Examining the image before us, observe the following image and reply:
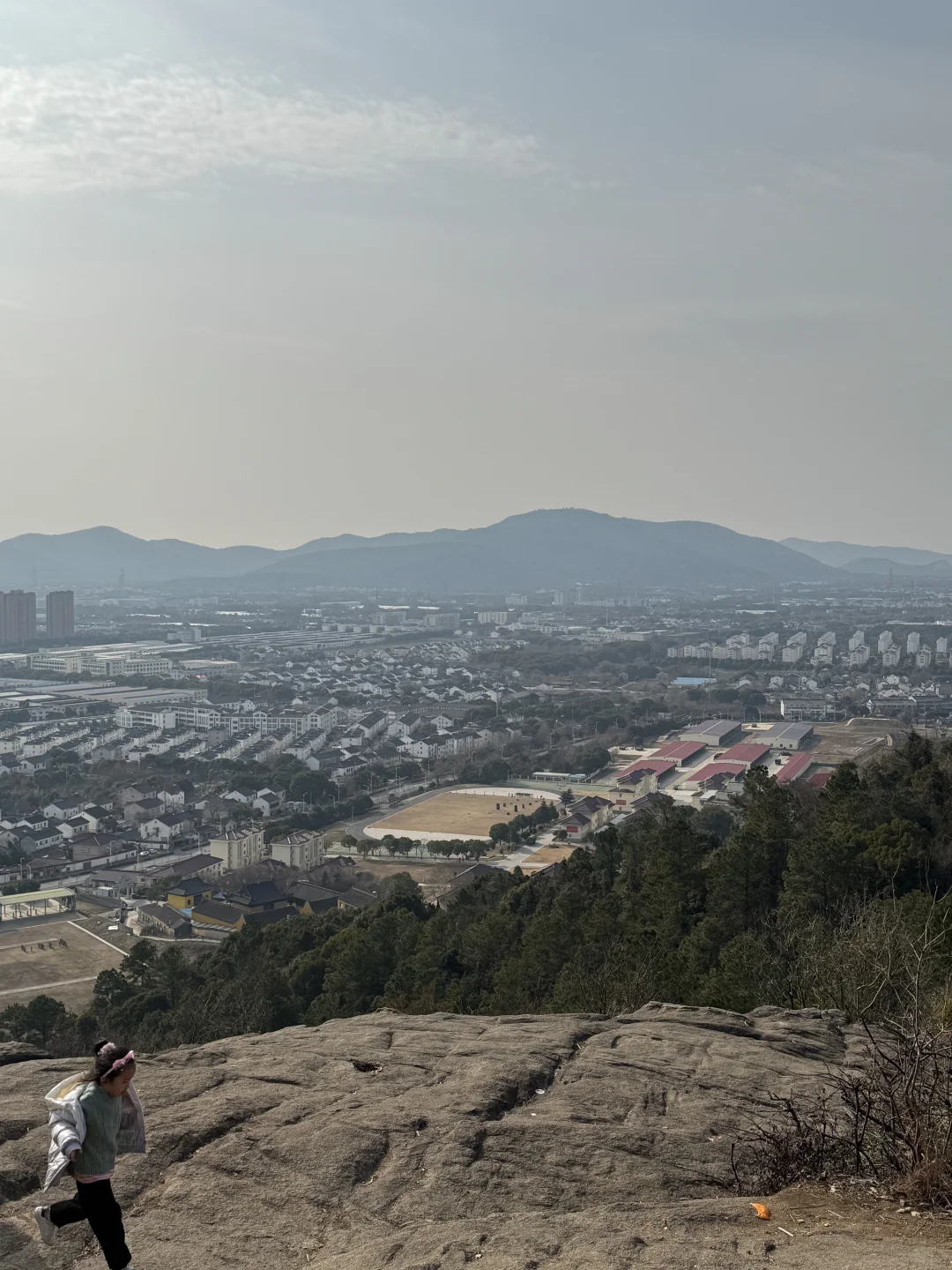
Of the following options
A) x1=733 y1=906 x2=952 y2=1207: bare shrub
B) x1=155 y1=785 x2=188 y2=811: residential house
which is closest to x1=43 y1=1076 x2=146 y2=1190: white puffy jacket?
x1=733 y1=906 x2=952 y2=1207: bare shrub

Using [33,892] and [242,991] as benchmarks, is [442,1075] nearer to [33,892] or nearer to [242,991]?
[242,991]

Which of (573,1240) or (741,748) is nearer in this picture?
(573,1240)

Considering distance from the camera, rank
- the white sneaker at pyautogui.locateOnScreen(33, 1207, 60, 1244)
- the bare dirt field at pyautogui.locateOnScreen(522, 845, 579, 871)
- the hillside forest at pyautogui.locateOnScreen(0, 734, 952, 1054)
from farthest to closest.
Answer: the bare dirt field at pyautogui.locateOnScreen(522, 845, 579, 871) → the hillside forest at pyautogui.locateOnScreen(0, 734, 952, 1054) → the white sneaker at pyautogui.locateOnScreen(33, 1207, 60, 1244)

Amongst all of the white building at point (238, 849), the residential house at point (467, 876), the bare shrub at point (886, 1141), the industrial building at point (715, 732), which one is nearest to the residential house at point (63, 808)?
the white building at point (238, 849)

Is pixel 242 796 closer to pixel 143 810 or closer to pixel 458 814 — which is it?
pixel 143 810

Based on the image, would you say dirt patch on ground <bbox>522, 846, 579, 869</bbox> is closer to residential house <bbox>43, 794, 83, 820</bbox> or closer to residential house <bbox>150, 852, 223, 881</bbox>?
residential house <bbox>150, 852, 223, 881</bbox>

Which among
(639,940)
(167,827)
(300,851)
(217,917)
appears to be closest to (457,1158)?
(639,940)

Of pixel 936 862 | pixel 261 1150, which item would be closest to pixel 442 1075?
pixel 261 1150
